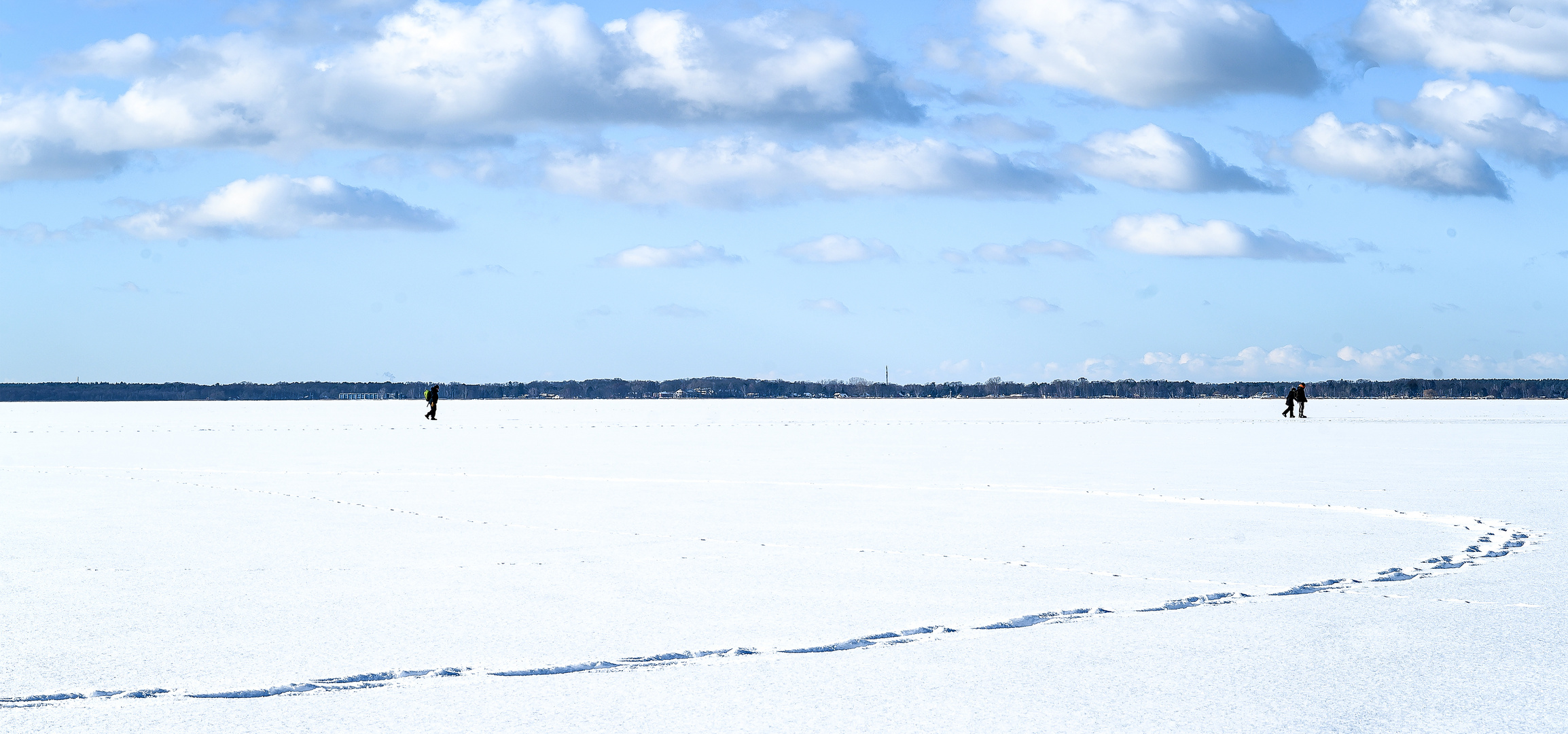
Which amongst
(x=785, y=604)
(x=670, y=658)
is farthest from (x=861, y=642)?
(x=785, y=604)

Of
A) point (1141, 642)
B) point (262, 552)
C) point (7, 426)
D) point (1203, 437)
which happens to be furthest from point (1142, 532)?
point (7, 426)

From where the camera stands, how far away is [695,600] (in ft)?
27.8

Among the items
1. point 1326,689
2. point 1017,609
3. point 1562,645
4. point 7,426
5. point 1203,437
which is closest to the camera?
point 1326,689

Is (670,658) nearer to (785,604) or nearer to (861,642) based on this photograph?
(861,642)

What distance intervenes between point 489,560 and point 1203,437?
92.3ft

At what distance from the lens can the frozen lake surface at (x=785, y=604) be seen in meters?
5.80

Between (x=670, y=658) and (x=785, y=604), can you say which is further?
(x=785, y=604)

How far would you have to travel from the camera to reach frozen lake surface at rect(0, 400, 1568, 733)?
5.80 m

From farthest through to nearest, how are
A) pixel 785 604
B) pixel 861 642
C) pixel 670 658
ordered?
1. pixel 785 604
2. pixel 861 642
3. pixel 670 658

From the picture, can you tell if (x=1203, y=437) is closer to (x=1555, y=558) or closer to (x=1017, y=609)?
(x=1555, y=558)

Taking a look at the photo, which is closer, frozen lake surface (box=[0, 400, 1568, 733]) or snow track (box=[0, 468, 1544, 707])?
frozen lake surface (box=[0, 400, 1568, 733])

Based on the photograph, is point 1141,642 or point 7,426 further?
point 7,426

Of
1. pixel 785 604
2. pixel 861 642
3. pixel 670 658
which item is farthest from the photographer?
pixel 785 604

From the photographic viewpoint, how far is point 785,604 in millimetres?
8375
